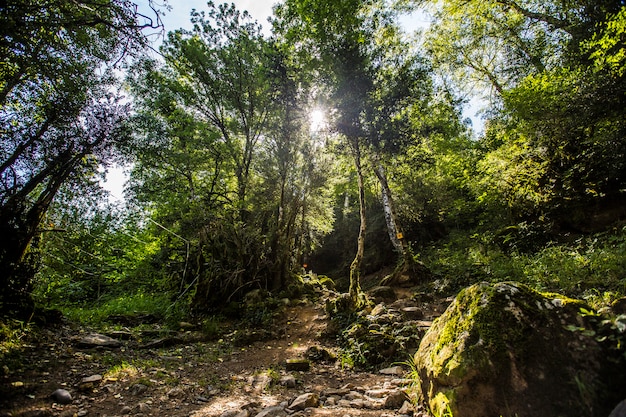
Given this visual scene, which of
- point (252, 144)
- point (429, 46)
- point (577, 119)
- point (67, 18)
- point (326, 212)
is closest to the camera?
point (67, 18)

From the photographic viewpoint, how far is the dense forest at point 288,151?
5012 mm

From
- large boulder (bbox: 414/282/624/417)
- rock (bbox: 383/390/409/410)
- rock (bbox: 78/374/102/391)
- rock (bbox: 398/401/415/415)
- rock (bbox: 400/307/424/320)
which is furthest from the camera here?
rock (bbox: 400/307/424/320)

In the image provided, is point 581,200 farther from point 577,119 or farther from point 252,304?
point 252,304

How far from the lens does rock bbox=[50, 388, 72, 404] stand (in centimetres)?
325

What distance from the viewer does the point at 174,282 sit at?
1121cm

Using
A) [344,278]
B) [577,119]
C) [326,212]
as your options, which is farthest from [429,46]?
[344,278]

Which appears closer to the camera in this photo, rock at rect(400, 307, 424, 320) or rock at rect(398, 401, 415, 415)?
rock at rect(398, 401, 415, 415)

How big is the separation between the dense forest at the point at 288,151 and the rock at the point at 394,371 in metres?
3.42

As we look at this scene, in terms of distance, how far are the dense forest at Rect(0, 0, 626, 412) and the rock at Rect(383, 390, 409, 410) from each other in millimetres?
3788

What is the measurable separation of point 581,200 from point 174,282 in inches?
621

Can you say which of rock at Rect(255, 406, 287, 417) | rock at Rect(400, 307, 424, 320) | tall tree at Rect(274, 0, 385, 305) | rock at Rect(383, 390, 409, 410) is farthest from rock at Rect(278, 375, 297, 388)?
tall tree at Rect(274, 0, 385, 305)

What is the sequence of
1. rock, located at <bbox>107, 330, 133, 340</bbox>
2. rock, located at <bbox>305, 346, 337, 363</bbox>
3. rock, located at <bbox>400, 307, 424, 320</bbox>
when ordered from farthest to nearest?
1. rock, located at <bbox>400, 307, 424, 320</bbox>
2. rock, located at <bbox>107, 330, 133, 340</bbox>
3. rock, located at <bbox>305, 346, 337, 363</bbox>

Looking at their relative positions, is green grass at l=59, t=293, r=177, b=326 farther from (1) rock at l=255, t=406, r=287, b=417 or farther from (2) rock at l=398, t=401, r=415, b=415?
(2) rock at l=398, t=401, r=415, b=415

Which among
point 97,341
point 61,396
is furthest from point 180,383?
point 97,341
